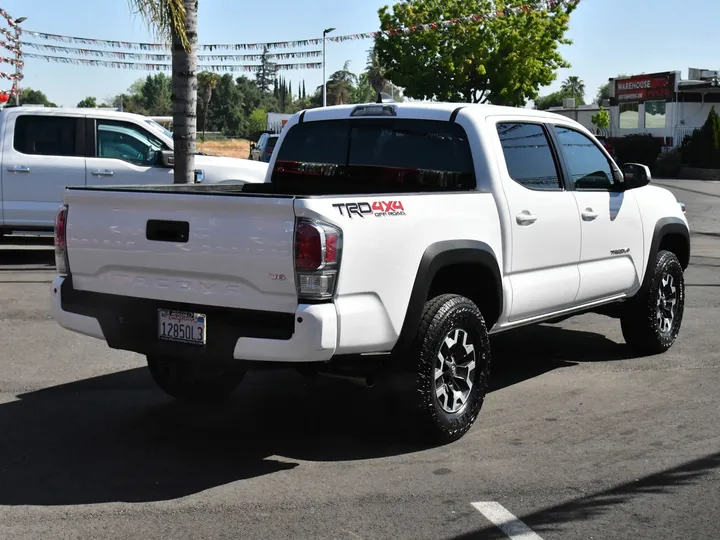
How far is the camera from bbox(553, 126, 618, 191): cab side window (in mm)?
6938

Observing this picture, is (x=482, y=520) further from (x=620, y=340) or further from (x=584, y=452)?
(x=620, y=340)

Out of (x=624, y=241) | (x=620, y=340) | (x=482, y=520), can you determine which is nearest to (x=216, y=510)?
(x=482, y=520)

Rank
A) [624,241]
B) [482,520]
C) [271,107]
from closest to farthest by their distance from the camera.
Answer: [482,520], [624,241], [271,107]

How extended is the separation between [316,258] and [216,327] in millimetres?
686

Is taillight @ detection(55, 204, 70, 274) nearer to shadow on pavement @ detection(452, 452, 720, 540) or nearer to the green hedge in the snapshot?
shadow on pavement @ detection(452, 452, 720, 540)

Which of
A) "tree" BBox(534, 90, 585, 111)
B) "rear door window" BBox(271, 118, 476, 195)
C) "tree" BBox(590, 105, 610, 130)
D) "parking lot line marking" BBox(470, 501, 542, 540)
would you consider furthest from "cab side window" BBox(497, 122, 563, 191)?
"tree" BBox(534, 90, 585, 111)

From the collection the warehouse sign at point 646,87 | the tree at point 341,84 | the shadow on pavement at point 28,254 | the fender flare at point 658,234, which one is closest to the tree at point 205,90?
the tree at point 341,84

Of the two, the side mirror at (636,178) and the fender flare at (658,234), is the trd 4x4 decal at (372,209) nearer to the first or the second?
the side mirror at (636,178)

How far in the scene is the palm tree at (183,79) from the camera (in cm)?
1201

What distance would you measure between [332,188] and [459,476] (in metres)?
2.40

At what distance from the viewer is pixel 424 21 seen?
52.2 meters

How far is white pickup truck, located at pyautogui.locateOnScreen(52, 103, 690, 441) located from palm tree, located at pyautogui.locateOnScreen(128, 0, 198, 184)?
5412mm

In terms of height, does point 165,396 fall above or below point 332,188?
below

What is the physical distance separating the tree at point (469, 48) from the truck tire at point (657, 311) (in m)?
44.4
